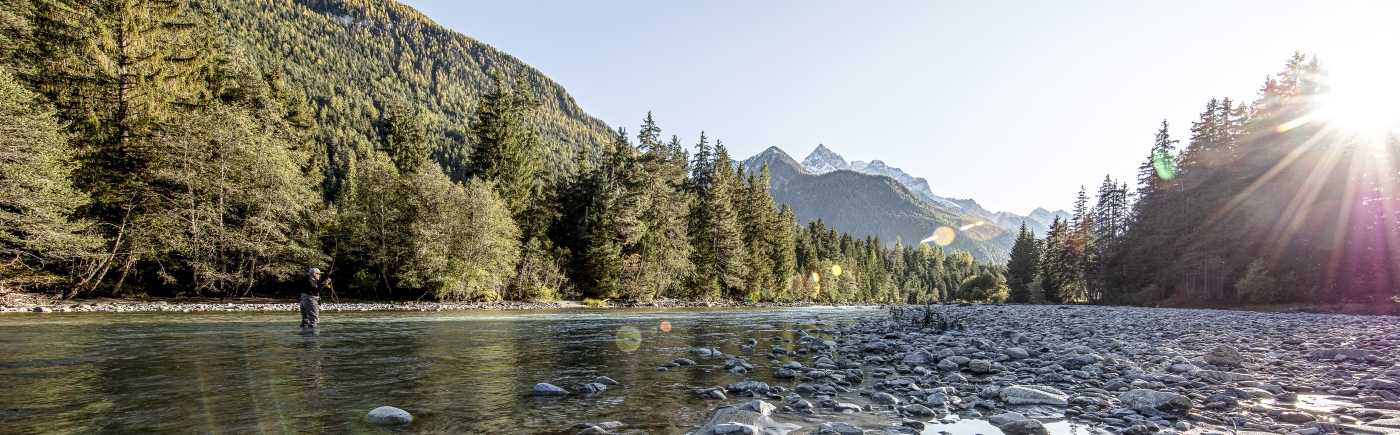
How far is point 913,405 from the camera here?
5816 mm

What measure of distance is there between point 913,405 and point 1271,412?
3441 mm

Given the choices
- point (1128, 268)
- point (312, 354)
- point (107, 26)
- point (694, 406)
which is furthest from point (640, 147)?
point (1128, 268)

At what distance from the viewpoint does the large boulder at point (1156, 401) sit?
216 inches

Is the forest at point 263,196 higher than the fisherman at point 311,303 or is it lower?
higher

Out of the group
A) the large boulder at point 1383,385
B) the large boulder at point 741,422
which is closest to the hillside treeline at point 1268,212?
the large boulder at point 1383,385

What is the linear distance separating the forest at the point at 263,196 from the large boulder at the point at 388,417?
26.2m

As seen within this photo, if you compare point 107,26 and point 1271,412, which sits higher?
point 107,26

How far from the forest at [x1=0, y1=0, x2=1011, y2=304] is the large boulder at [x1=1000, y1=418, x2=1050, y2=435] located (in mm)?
31176

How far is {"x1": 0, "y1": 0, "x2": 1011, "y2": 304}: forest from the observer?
23516 mm

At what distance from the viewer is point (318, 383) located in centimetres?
650

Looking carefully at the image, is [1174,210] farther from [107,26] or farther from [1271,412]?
[107,26]

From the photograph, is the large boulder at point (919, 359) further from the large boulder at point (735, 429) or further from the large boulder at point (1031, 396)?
the large boulder at point (735, 429)

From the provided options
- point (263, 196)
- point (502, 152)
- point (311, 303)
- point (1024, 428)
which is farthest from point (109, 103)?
point (1024, 428)

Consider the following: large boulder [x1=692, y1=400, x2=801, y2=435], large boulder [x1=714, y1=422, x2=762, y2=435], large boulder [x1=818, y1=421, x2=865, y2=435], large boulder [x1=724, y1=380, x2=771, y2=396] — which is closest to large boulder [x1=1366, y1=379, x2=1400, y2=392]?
large boulder [x1=818, y1=421, x2=865, y2=435]
